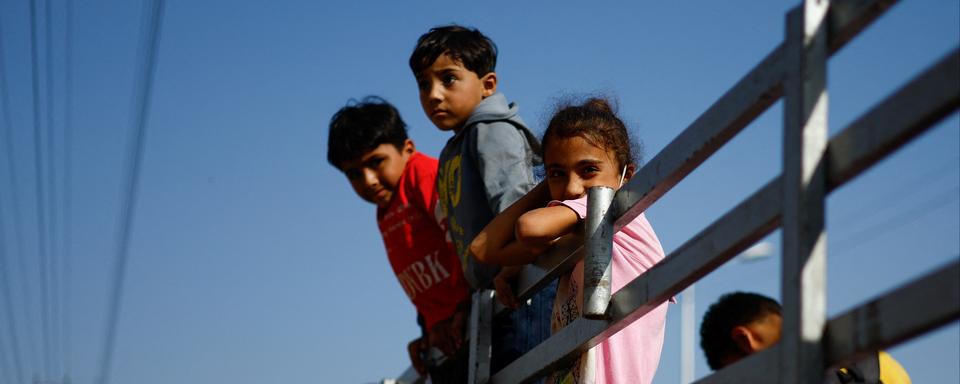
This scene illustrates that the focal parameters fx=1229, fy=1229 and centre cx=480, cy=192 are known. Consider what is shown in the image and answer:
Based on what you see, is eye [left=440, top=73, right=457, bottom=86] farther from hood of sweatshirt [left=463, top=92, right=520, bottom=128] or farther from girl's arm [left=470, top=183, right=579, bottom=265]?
girl's arm [left=470, top=183, right=579, bottom=265]

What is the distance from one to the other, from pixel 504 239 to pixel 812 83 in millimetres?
1418

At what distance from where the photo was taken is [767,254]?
13.0 m

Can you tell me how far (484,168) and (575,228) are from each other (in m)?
1.22

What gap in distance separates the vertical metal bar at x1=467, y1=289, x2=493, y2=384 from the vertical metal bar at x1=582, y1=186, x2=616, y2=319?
100cm

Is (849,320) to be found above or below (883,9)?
below

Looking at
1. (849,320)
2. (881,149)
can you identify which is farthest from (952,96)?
(849,320)

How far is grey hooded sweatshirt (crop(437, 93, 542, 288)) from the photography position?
157 inches

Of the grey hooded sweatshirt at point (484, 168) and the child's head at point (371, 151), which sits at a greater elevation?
the child's head at point (371, 151)

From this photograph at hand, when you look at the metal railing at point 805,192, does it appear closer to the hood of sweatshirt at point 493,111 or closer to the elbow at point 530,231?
the elbow at point 530,231

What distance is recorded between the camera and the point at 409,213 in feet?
16.8

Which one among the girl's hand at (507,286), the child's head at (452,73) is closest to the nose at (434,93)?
the child's head at (452,73)

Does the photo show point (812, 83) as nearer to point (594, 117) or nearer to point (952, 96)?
point (952, 96)

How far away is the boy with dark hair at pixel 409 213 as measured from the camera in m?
4.59

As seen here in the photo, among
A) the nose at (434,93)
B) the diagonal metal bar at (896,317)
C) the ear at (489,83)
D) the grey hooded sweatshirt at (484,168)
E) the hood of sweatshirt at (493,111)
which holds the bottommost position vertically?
the diagonal metal bar at (896,317)
